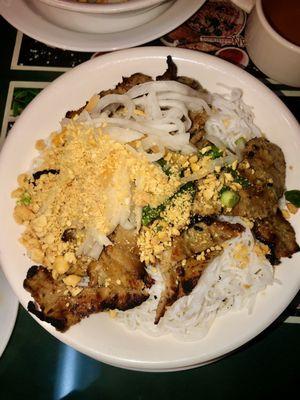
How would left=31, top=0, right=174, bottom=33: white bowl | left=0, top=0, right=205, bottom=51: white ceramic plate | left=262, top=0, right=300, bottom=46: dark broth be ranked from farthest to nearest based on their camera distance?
1. left=0, top=0, right=205, bottom=51: white ceramic plate
2. left=262, top=0, right=300, bottom=46: dark broth
3. left=31, top=0, right=174, bottom=33: white bowl

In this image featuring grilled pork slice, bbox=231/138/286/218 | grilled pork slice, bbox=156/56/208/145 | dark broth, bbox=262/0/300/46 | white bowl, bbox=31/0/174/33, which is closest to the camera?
grilled pork slice, bbox=231/138/286/218

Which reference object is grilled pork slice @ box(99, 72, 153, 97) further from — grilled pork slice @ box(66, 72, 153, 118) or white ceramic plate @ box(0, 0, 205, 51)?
white ceramic plate @ box(0, 0, 205, 51)

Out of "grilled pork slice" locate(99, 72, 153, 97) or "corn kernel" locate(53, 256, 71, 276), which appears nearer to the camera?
"corn kernel" locate(53, 256, 71, 276)

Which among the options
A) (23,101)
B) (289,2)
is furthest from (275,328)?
(23,101)

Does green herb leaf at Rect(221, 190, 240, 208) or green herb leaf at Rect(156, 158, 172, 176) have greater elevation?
green herb leaf at Rect(156, 158, 172, 176)

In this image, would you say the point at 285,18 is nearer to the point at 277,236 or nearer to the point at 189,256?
the point at 277,236

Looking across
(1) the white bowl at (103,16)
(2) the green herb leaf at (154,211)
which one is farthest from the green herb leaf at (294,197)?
(1) the white bowl at (103,16)

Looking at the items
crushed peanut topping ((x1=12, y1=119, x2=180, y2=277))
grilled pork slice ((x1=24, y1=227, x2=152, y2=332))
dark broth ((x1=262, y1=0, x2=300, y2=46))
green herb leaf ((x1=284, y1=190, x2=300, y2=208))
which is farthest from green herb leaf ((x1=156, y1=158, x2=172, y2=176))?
dark broth ((x1=262, y1=0, x2=300, y2=46))
